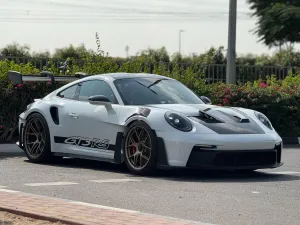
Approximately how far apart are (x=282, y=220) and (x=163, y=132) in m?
3.20

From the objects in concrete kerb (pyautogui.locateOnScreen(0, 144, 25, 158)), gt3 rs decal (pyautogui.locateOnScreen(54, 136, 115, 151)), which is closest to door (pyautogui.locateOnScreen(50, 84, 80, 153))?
gt3 rs decal (pyautogui.locateOnScreen(54, 136, 115, 151))

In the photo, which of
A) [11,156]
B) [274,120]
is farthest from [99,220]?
[274,120]

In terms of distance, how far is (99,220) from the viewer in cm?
720

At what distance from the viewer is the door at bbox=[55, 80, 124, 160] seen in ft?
37.2

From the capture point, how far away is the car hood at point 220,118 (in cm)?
→ 1073

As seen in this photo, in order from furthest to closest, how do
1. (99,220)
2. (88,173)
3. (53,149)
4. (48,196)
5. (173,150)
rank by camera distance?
(53,149) → (88,173) → (173,150) → (48,196) → (99,220)

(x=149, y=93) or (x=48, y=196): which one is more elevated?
(x=149, y=93)

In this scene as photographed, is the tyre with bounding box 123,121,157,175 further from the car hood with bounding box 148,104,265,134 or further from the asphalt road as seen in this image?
the car hood with bounding box 148,104,265,134

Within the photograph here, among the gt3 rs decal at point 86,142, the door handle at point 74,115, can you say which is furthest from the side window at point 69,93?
the gt3 rs decal at point 86,142

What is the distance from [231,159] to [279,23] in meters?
29.0

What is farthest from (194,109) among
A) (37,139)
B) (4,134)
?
(4,134)

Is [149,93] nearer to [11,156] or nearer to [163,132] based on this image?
[163,132]

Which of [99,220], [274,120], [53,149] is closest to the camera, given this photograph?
[99,220]

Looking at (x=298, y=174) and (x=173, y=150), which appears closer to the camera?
(x=173, y=150)
